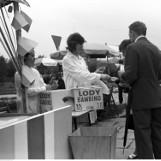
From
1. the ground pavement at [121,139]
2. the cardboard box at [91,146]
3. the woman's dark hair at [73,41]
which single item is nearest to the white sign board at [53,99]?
the woman's dark hair at [73,41]

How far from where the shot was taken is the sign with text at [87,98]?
4344 millimetres

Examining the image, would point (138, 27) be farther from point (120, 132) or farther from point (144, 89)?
point (120, 132)

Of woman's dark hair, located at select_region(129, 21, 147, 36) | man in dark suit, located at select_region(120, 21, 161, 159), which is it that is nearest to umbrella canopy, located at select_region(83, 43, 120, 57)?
woman's dark hair, located at select_region(129, 21, 147, 36)

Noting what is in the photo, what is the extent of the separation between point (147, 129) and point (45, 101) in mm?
1309

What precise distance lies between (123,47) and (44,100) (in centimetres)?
140

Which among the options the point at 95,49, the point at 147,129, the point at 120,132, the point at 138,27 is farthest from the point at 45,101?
the point at 95,49

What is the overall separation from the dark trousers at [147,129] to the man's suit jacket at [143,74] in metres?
Answer: 0.11

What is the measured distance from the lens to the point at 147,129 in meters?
3.79

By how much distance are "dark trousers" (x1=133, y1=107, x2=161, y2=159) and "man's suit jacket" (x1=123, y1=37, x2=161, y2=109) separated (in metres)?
0.11

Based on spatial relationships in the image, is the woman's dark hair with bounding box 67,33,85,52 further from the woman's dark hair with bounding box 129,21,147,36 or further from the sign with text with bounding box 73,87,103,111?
the woman's dark hair with bounding box 129,21,147,36

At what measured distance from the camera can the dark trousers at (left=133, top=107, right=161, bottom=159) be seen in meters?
3.76

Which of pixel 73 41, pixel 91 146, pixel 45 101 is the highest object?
pixel 73 41

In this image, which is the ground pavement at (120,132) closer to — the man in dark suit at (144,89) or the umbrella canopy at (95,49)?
the man in dark suit at (144,89)

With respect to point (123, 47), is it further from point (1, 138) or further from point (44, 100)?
point (1, 138)
